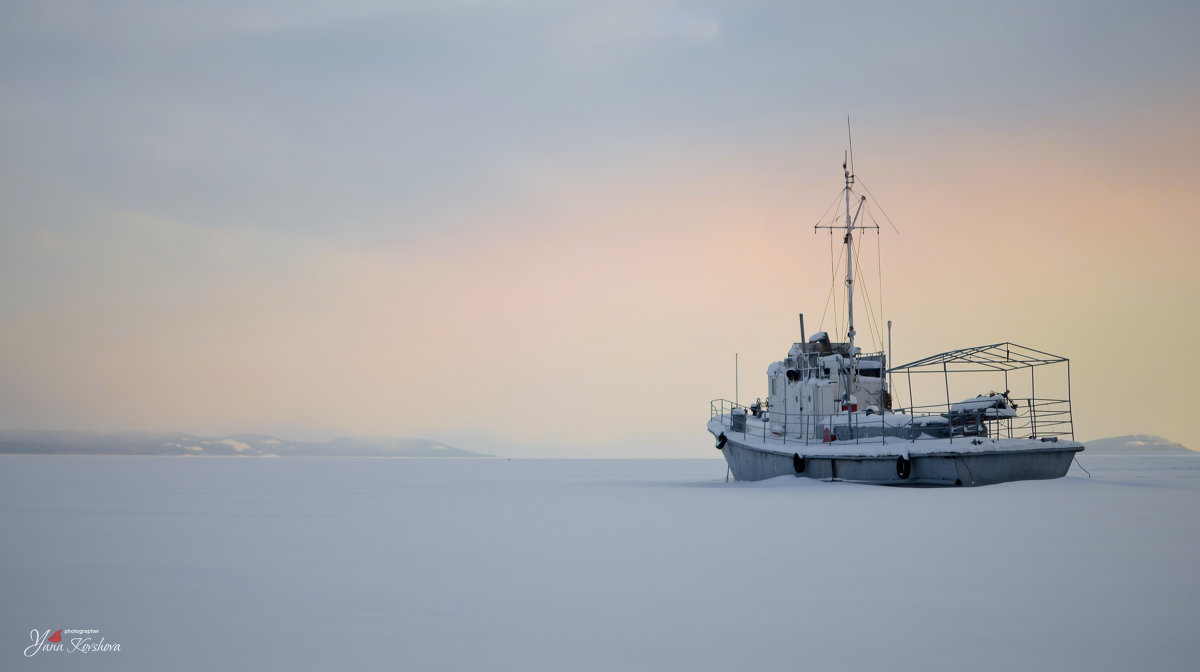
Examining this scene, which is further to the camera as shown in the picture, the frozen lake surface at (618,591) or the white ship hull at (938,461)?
the white ship hull at (938,461)

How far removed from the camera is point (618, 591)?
11.0 m

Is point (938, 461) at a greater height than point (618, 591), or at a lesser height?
greater

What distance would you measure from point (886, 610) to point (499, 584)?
194 inches

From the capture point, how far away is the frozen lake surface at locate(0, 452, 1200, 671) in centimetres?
802

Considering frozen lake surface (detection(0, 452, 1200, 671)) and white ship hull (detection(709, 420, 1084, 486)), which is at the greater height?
white ship hull (detection(709, 420, 1084, 486))

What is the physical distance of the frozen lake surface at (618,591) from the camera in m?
8.02

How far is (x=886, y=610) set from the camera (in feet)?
31.6

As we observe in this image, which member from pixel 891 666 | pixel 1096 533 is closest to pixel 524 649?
pixel 891 666

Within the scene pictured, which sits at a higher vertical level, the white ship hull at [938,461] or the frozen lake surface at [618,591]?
the white ship hull at [938,461]

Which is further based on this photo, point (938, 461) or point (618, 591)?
point (938, 461)

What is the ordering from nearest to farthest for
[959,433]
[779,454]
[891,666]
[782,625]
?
[891,666] → [782,625] → [959,433] → [779,454]

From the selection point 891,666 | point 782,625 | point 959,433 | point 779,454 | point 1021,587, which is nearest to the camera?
point 891,666

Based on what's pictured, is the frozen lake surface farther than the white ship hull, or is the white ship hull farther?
the white ship hull

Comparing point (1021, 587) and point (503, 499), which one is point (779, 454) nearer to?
point (503, 499)
